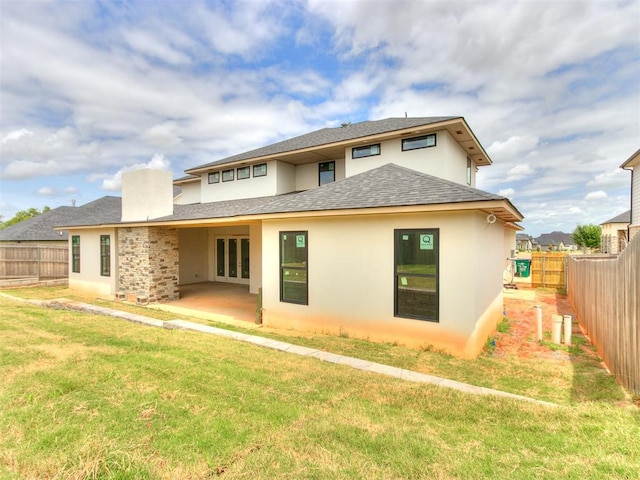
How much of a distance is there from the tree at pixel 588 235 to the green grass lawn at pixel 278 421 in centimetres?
5520

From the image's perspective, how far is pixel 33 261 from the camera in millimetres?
18484

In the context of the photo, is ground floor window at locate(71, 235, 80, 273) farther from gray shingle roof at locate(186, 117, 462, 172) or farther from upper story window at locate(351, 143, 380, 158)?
upper story window at locate(351, 143, 380, 158)

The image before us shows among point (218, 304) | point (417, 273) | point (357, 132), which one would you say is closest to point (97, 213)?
point (218, 304)

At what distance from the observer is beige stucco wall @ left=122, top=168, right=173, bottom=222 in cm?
1331

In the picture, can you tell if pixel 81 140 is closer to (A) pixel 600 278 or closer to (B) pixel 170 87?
(B) pixel 170 87

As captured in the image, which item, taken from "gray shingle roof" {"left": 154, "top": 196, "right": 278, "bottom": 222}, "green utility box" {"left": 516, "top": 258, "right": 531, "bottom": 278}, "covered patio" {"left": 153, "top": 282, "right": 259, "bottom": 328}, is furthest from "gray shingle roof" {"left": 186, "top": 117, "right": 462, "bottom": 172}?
"green utility box" {"left": 516, "top": 258, "right": 531, "bottom": 278}

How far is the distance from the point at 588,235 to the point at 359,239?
56655 millimetres

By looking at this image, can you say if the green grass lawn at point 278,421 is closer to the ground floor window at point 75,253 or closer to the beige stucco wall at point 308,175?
the beige stucco wall at point 308,175

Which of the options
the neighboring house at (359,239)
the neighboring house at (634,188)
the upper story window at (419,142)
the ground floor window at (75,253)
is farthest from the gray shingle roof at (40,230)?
the neighboring house at (634,188)

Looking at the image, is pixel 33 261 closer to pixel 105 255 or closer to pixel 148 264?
pixel 105 255

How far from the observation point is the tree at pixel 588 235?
154ft

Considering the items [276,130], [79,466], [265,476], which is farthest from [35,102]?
[265,476]

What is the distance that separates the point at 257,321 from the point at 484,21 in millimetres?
10830

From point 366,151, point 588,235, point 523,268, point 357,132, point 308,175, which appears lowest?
point 523,268
